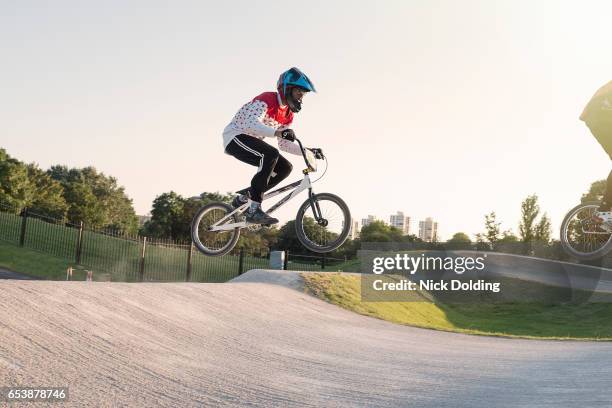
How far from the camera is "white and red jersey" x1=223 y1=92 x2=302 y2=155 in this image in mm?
6457

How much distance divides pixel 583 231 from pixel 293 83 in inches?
220

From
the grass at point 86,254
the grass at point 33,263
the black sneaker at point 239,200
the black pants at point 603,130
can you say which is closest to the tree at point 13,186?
the grass at point 86,254

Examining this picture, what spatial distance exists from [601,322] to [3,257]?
37342 mm

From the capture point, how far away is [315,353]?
16359mm

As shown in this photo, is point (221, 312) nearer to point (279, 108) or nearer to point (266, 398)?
point (266, 398)

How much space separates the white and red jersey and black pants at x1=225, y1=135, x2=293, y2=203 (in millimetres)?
164

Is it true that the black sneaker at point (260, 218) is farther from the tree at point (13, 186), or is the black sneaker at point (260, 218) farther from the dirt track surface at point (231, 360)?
the tree at point (13, 186)

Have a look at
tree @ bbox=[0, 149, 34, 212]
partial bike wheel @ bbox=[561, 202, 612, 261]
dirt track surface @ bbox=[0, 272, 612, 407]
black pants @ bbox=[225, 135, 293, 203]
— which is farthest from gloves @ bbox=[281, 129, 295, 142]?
tree @ bbox=[0, 149, 34, 212]

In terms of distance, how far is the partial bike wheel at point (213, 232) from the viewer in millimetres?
7258

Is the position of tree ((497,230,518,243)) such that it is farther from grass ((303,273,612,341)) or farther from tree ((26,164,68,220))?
tree ((26,164,68,220))

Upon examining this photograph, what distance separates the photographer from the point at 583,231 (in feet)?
28.6

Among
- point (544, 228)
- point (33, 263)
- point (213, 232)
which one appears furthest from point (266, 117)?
point (544, 228)

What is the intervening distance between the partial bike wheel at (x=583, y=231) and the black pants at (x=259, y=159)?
14.3 feet

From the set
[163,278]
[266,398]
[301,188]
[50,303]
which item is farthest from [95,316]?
[163,278]
